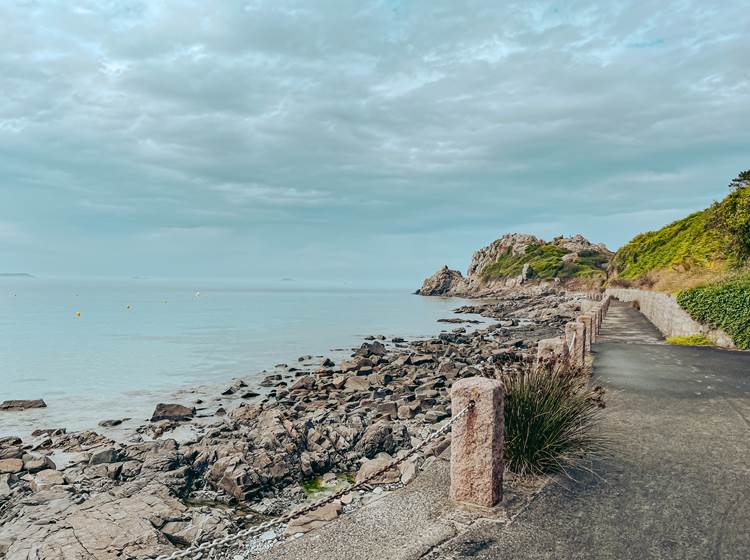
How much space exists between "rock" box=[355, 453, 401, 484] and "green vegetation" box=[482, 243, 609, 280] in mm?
91765

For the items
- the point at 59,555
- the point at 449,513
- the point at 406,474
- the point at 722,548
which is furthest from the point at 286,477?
the point at 722,548

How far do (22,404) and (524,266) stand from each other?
104731 millimetres

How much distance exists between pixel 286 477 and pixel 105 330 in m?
45.2

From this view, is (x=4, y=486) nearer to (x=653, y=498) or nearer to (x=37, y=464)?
(x=37, y=464)

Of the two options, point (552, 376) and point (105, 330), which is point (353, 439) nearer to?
point (552, 376)

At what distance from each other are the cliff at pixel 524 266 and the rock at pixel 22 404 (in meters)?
87.4

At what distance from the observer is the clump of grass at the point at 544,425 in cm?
534

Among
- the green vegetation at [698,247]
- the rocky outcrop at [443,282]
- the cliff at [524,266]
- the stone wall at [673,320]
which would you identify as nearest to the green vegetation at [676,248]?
the green vegetation at [698,247]

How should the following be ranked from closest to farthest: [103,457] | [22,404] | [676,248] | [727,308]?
1. [103,457]
2. [727,308]
3. [22,404]
4. [676,248]

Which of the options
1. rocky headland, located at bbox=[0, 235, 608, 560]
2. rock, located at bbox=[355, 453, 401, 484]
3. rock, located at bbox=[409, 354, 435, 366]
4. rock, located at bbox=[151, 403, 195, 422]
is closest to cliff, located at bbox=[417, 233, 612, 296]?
rock, located at bbox=[409, 354, 435, 366]

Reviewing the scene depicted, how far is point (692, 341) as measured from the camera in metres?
16.4

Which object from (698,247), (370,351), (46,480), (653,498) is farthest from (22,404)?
(698,247)

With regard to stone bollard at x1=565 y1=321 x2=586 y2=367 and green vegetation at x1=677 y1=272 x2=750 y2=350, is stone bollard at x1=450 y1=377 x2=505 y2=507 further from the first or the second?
green vegetation at x1=677 y1=272 x2=750 y2=350

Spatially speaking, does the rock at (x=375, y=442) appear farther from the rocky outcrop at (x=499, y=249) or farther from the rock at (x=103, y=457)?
the rocky outcrop at (x=499, y=249)
